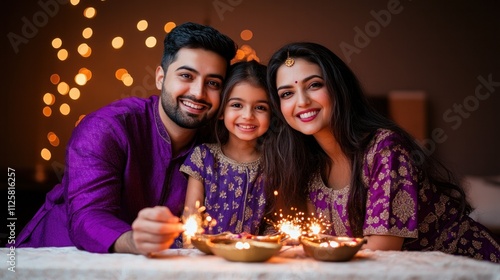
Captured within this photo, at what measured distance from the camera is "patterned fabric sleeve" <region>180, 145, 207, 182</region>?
2436mm

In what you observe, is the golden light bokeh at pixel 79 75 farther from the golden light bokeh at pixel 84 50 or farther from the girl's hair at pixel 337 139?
the girl's hair at pixel 337 139

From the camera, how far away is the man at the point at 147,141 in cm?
208

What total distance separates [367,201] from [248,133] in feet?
1.97

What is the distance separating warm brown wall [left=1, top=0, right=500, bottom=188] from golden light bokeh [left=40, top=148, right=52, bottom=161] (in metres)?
0.04

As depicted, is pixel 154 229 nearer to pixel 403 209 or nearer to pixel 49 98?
pixel 403 209

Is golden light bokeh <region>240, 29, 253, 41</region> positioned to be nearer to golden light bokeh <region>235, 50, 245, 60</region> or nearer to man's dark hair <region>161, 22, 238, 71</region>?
golden light bokeh <region>235, 50, 245, 60</region>

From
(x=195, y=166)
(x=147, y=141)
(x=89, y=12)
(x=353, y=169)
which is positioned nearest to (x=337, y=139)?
(x=353, y=169)

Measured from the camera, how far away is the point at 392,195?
2004 millimetres

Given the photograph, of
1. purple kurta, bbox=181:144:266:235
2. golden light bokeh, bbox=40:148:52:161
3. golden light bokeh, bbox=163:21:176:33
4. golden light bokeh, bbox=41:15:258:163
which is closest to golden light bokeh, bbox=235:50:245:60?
golden light bokeh, bbox=41:15:258:163

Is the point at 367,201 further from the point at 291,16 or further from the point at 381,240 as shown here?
the point at 291,16

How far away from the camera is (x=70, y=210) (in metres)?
1.94

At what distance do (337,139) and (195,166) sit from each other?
2.05 feet

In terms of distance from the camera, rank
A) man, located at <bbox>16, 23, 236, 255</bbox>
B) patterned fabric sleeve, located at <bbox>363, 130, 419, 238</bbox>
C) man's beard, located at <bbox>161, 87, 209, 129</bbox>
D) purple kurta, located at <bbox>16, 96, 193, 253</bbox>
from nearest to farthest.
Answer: purple kurta, located at <bbox>16, 96, 193, 253</bbox> → patterned fabric sleeve, located at <bbox>363, 130, 419, 238</bbox> → man, located at <bbox>16, 23, 236, 255</bbox> → man's beard, located at <bbox>161, 87, 209, 129</bbox>

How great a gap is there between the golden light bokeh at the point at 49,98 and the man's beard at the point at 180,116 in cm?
266
